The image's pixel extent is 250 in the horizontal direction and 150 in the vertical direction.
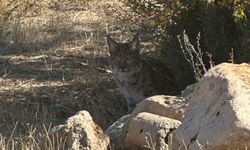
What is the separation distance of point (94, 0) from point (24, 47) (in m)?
2.17

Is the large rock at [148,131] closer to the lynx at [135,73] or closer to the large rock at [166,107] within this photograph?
the large rock at [166,107]

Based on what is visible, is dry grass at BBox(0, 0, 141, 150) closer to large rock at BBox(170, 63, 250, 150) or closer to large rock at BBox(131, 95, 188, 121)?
large rock at BBox(131, 95, 188, 121)

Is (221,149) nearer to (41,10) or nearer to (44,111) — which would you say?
(44,111)

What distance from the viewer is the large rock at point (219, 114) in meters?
4.20

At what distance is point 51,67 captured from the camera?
880 cm

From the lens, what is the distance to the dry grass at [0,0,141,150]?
23.8 ft

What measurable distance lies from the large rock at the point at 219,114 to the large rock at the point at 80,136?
715 millimetres

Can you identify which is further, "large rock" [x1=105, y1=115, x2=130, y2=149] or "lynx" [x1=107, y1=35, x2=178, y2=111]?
"lynx" [x1=107, y1=35, x2=178, y2=111]

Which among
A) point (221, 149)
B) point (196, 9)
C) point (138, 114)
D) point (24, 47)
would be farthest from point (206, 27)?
point (24, 47)

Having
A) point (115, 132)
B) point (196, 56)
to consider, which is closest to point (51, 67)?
point (196, 56)

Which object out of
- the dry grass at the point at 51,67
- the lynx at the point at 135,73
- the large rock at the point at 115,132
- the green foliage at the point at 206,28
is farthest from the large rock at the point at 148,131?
the lynx at the point at 135,73

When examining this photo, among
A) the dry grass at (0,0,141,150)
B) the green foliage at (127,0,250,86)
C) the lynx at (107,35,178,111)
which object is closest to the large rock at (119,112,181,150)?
the dry grass at (0,0,141,150)

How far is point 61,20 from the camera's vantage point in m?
10.5

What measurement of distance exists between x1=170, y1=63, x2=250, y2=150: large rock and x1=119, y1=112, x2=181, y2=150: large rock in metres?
0.33
